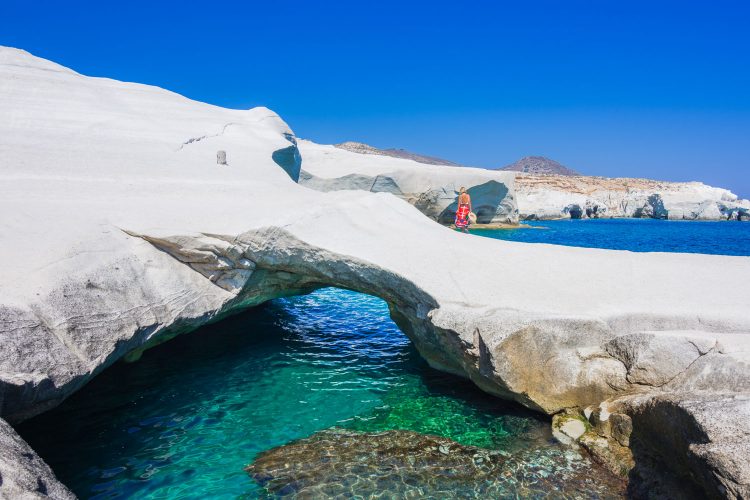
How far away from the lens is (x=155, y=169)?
11.6 metres

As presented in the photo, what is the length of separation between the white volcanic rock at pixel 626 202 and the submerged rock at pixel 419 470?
63486 mm

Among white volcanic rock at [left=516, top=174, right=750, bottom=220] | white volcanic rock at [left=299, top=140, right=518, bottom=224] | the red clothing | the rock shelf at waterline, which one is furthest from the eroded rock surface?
white volcanic rock at [left=516, top=174, right=750, bottom=220]

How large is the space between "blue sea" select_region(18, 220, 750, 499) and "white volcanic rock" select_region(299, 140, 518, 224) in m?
26.2

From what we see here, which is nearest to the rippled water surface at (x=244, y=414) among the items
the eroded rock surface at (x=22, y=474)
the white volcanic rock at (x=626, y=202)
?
the eroded rock surface at (x=22, y=474)

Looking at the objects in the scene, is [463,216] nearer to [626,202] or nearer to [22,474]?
[22,474]

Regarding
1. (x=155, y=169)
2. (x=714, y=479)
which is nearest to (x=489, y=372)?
(x=714, y=479)

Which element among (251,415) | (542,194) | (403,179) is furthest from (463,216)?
(542,194)

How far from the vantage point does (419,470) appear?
652cm

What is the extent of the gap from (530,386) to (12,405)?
615cm

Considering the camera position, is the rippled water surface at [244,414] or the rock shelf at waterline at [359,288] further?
the rippled water surface at [244,414]

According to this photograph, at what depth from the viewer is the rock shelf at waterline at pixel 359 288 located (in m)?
6.00

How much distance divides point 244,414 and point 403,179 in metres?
31.9

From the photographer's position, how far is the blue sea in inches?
248

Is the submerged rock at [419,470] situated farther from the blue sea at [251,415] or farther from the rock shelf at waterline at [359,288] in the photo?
the rock shelf at waterline at [359,288]
